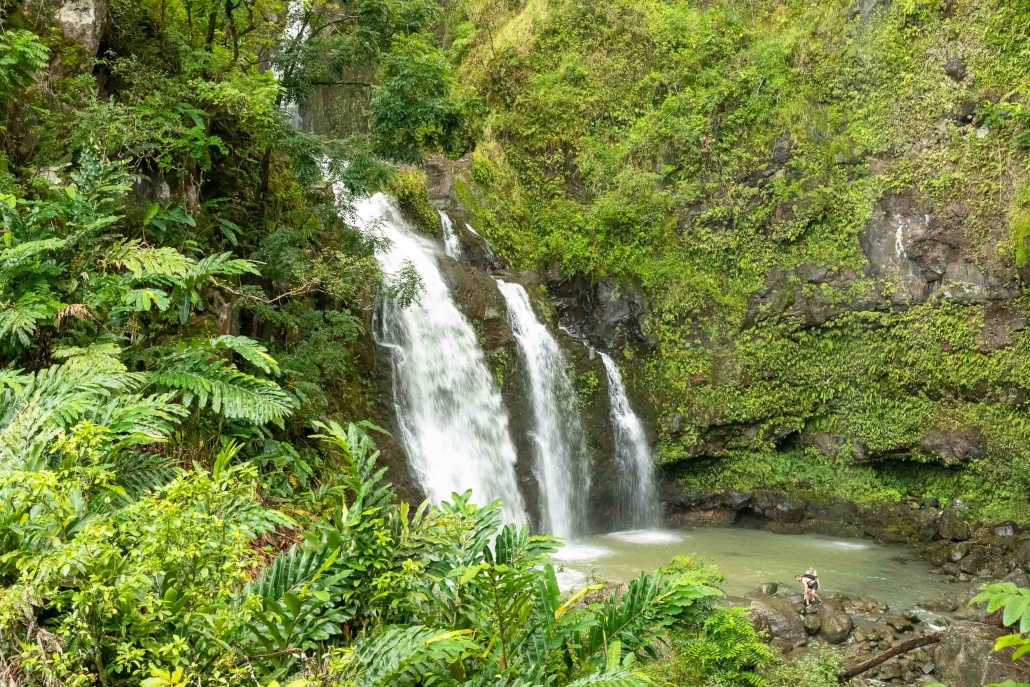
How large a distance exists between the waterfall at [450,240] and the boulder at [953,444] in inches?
348

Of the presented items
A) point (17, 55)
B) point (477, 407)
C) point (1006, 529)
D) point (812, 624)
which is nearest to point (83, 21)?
point (17, 55)

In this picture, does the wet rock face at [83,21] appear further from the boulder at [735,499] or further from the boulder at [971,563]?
the boulder at [971,563]

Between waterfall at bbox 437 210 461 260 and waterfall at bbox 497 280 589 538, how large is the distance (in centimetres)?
108

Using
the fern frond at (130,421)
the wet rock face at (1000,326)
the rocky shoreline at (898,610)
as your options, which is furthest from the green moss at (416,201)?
the wet rock face at (1000,326)

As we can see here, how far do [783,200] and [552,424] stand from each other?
6562mm

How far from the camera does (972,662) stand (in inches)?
265

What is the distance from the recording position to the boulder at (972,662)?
21.5 feet

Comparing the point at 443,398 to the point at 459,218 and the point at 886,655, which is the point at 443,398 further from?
the point at 886,655

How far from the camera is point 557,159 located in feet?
52.2

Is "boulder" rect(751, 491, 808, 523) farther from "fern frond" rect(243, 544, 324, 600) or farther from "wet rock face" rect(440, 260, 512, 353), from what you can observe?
"fern frond" rect(243, 544, 324, 600)

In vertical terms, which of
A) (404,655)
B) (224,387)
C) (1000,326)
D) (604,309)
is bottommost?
(404,655)

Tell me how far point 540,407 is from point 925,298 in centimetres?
720

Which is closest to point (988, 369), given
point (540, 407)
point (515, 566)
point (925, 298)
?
point (925, 298)

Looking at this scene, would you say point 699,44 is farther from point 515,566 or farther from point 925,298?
point 515,566
